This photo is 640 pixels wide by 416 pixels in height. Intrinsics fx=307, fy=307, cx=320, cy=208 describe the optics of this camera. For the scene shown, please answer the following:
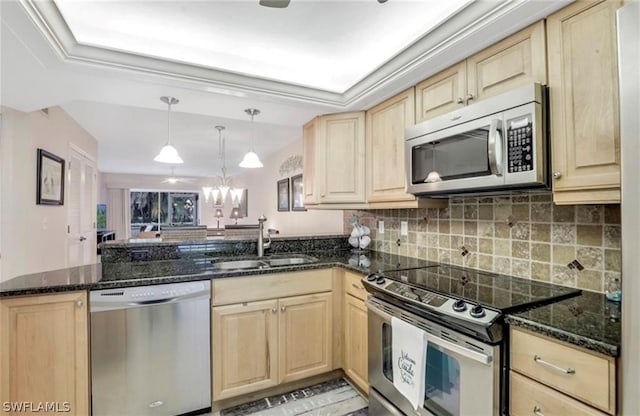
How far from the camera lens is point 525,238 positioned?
173 cm

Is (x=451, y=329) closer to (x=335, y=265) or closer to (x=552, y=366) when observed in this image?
(x=552, y=366)

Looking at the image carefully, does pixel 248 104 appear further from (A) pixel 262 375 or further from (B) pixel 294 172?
(B) pixel 294 172

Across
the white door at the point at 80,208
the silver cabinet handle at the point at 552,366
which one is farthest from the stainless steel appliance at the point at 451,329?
the white door at the point at 80,208

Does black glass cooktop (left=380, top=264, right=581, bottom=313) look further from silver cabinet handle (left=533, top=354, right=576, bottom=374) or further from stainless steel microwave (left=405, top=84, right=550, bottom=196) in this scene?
stainless steel microwave (left=405, top=84, right=550, bottom=196)

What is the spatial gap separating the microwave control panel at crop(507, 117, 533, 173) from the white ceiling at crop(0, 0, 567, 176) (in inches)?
18.6

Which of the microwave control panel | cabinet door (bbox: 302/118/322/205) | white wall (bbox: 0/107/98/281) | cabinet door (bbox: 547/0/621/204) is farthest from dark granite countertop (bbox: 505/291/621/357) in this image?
white wall (bbox: 0/107/98/281)

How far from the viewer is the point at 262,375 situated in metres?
2.10

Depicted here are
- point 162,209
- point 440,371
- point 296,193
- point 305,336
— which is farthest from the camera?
point 162,209

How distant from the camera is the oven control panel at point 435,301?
1.22m

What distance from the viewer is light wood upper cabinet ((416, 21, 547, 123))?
1.39 meters

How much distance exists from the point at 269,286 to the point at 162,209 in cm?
944

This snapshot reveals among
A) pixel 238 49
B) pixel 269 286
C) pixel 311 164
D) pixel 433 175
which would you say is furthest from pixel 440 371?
pixel 238 49

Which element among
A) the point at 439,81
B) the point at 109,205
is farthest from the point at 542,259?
the point at 109,205

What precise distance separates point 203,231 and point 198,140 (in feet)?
5.30
